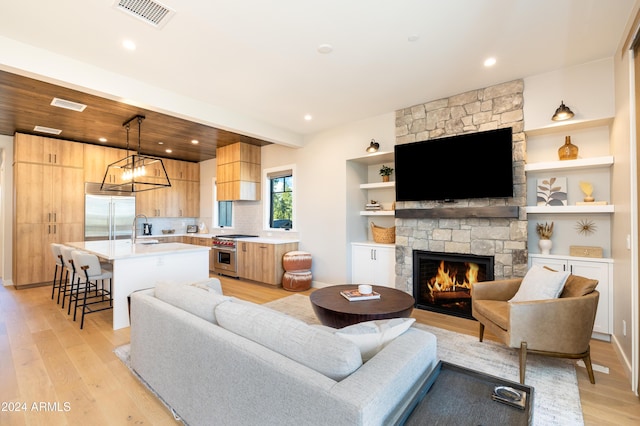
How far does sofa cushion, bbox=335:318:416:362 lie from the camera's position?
56.9 inches

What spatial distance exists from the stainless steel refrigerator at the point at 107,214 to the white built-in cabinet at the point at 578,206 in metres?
7.45

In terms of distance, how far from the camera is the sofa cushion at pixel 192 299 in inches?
73.0

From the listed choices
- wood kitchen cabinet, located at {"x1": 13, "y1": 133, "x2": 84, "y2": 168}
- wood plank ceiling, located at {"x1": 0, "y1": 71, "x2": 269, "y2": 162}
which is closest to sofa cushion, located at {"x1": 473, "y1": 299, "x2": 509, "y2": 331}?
wood plank ceiling, located at {"x1": 0, "y1": 71, "x2": 269, "y2": 162}

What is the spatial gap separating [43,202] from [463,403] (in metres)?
7.29

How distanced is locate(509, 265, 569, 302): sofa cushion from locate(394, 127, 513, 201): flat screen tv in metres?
1.12

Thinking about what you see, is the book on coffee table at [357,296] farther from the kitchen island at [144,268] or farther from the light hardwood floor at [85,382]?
the kitchen island at [144,268]

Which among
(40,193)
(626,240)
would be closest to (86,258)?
(40,193)

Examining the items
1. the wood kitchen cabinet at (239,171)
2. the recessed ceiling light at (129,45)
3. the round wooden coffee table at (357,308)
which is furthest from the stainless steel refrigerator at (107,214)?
the round wooden coffee table at (357,308)

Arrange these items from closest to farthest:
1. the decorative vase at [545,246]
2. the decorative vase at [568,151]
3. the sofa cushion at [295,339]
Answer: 1. the sofa cushion at [295,339]
2. the decorative vase at [568,151]
3. the decorative vase at [545,246]

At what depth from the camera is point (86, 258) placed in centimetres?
351

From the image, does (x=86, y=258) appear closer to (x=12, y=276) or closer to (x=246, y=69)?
(x=246, y=69)

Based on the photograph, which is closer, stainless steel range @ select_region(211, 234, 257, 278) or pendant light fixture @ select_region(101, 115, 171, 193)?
pendant light fixture @ select_region(101, 115, 171, 193)

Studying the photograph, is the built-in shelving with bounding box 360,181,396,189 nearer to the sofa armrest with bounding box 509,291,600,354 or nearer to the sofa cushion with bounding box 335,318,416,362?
the sofa armrest with bounding box 509,291,600,354

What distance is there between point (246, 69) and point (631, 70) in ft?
11.3
